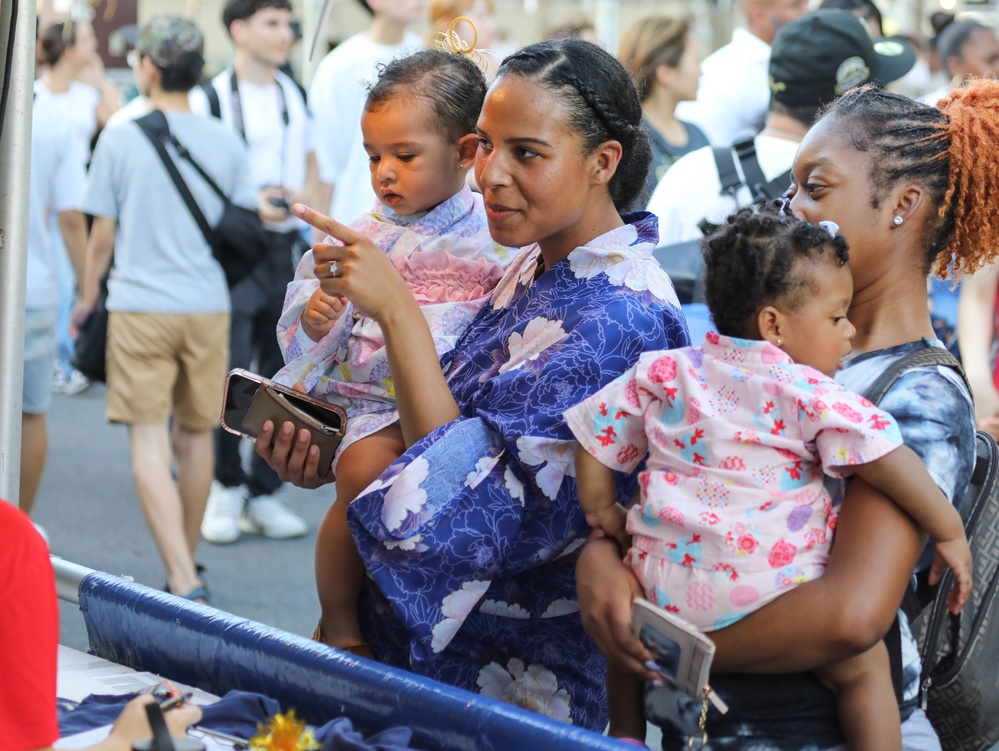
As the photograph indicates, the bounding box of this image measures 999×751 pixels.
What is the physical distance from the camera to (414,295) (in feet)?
7.84

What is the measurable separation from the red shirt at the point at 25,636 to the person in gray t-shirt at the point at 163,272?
148 inches

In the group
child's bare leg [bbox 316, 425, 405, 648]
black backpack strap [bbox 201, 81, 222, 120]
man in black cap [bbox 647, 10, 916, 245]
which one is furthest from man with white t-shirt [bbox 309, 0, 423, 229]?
child's bare leg [bbox 316, 425, 405, 648]

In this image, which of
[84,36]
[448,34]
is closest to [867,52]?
[448,34]

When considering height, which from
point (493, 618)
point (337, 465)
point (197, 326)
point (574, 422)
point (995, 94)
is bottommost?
point (197, 326)

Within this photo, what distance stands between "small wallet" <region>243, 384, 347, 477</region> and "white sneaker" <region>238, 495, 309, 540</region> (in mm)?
4008

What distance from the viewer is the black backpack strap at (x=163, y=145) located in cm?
524

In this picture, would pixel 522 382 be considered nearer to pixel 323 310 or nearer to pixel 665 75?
pixel 323 310

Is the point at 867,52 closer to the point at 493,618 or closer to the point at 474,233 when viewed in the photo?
the point at 474,233

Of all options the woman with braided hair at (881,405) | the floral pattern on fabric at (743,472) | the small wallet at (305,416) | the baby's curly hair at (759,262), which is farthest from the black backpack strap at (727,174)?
the floral pattern on fabric at (743,472)

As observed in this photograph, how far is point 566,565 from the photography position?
7.16ft

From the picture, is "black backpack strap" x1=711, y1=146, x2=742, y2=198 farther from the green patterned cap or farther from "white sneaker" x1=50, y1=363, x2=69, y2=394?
"white sneaker" x1=50, y1=363, x2=69, y2=394

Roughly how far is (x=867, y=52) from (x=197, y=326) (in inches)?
109

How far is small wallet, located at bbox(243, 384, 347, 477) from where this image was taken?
2389 mm

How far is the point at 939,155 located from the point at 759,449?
637 millimetres
